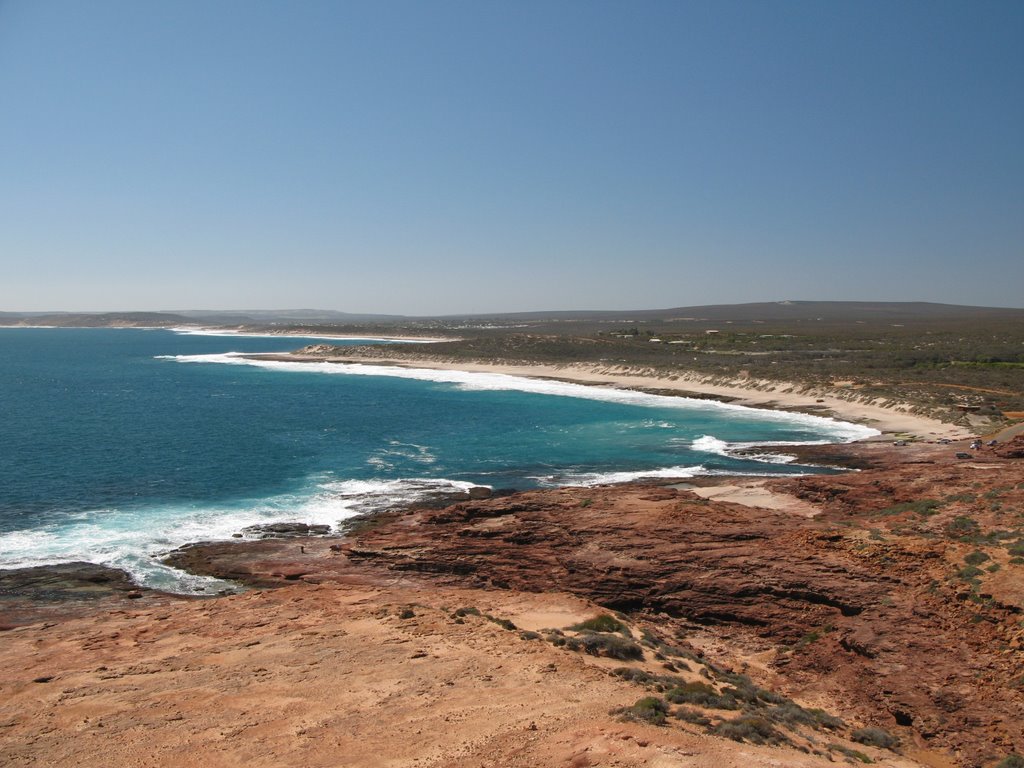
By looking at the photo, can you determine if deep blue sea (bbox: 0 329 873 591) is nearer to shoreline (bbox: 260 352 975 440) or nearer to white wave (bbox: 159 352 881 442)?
white wave (bbox: 159 352 881 442)

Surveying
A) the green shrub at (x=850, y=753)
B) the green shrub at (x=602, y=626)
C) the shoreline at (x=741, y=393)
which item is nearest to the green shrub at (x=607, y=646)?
the green shrub at (x=602, y=626)

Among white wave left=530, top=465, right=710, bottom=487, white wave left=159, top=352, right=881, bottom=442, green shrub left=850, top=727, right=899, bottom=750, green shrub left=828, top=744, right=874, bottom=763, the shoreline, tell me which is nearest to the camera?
green shrub left=828, top=744, right=874, bottom=763

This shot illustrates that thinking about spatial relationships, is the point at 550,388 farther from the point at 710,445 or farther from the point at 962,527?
the point at 962,527

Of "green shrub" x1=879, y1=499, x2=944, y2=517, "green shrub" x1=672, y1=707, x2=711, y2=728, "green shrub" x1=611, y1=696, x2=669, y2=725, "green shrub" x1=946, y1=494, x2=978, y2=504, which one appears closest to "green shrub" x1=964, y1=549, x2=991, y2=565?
"green shrub" x1=879, y1=499, x2=944, y2=517

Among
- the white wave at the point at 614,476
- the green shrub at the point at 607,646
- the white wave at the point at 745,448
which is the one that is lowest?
the white wave at the point at 614,476

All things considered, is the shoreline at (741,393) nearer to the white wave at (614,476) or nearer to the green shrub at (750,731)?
the white wave at (614,476)
